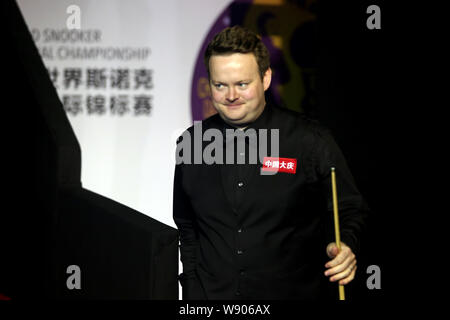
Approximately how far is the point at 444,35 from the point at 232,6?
1.23m

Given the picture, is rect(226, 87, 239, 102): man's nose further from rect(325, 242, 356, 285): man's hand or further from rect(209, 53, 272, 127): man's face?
rect(325, 242, 356, 285): man's hand

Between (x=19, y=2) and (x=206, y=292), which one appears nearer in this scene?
(x=206, y=292)

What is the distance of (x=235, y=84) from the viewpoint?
1.87 meters

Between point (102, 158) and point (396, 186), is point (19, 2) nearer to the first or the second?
point (102, 158)

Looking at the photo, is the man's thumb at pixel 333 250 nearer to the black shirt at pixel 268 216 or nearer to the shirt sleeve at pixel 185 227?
the black shirt at pixel 268 216

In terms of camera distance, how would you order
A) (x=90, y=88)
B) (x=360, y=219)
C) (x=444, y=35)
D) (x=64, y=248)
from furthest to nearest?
(x=90, y=88) < (x=64, y=248) < (x=444, y=35) < (x=360, y=219)

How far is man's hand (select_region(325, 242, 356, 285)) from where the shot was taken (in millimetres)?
1711

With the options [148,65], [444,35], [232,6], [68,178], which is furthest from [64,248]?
[444,35]

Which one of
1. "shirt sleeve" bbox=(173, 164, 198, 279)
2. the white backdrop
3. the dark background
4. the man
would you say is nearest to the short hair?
the man

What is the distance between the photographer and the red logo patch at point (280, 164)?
197 cm

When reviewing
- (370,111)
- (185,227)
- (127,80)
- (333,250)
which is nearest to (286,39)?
(370,111)

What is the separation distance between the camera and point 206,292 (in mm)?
1976

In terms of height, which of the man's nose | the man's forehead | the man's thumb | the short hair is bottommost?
the man's thumb

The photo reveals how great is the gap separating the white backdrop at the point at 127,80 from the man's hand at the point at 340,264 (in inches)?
66.9
